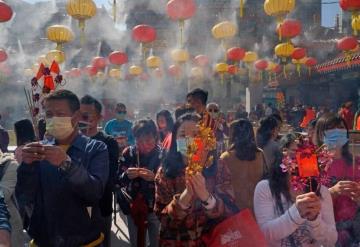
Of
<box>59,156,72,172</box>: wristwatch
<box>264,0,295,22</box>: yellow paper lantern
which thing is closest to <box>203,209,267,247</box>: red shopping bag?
<box>59,156,72,172</box>: wristwatch

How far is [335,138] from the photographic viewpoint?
9.69 ft

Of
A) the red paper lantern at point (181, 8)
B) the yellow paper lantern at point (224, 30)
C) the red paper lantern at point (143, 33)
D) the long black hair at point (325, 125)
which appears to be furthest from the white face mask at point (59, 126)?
the red paper lantern at point (143, 33)

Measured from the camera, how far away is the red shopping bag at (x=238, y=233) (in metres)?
2.27

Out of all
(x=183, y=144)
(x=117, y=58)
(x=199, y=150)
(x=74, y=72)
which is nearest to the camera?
(x=199, y=150)

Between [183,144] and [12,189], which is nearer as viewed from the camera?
[183,144]

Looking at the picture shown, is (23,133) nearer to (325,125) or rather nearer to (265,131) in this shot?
(265,131)

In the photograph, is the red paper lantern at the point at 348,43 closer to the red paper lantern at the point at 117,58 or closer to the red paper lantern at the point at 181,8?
the red paper lantern at the point at 181,8

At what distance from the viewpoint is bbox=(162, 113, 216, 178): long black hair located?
2568 millimetres

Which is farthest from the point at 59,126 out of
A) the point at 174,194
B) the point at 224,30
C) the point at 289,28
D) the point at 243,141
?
the point at 289,28

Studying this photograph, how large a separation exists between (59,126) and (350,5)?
20.8ft

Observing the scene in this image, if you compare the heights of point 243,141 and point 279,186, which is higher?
point 243,141

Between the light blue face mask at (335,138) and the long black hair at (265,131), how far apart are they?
1532 millimetres

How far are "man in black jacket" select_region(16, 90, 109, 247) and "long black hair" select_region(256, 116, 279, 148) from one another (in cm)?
249

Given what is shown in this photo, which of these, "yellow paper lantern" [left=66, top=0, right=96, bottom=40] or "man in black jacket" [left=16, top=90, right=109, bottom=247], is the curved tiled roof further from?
"man in black jacket" [left=16, top=90, right=109, bottom=247]
